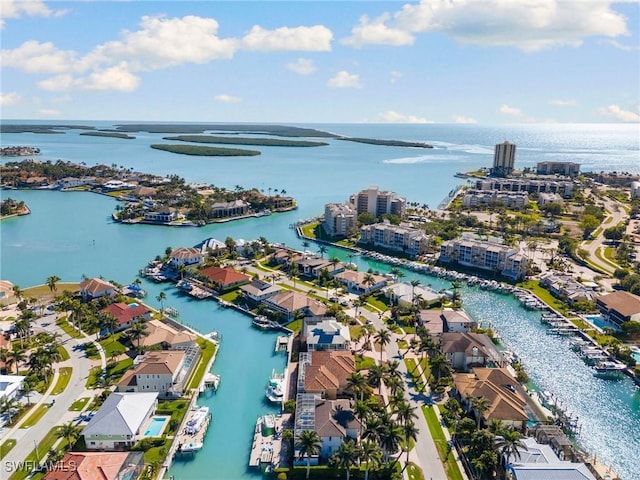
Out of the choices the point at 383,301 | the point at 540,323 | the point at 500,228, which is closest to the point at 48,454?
the point at 383,301

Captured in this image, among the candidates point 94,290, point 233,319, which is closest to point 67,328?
point 94,290

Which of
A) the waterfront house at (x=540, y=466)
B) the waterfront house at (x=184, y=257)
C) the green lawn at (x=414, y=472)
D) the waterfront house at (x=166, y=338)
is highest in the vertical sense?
the waterfront house at (x=184, y=257)

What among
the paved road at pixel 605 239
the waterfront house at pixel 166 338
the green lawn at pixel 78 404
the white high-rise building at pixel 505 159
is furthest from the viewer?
the white high-rise building at pixel 505 159

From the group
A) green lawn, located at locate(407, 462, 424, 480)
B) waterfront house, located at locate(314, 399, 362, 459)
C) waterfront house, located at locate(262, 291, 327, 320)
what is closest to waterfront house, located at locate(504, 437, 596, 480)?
green lawn, located at locate(407, 462, 424, 480)

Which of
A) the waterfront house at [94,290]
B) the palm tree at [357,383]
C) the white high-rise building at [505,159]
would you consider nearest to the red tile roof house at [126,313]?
the waterfront house at [94,290]

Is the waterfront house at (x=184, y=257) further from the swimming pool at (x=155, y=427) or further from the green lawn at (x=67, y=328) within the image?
the swimming pool at (x=155, y=427)

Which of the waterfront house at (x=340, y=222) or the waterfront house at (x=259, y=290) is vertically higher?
the waterfront house at (x=340, y=222)

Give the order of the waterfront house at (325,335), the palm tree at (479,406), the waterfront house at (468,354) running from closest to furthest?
the palm tree at (479,406)
the waterfront house at (468,354)
the waterfront house at (325,335)

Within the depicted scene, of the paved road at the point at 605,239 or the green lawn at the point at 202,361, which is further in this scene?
the paved road at the point at 605,239

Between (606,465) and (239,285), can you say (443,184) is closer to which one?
(239,285)
